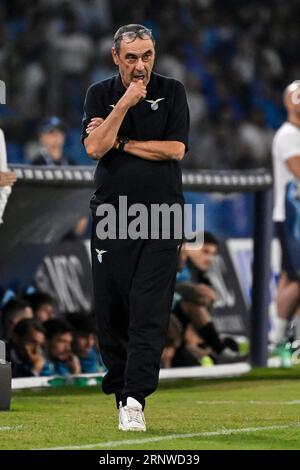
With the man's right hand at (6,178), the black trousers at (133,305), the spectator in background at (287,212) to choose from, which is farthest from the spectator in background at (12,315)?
the black trousers at (133,305)

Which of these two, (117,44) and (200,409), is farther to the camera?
(200,409)

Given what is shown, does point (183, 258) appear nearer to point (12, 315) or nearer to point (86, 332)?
point (86, 332)

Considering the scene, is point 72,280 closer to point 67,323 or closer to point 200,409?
point 67,323

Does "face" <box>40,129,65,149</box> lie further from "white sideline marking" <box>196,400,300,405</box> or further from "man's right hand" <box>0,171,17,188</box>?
"white sideline marking" <box>196,400,300,405</box>

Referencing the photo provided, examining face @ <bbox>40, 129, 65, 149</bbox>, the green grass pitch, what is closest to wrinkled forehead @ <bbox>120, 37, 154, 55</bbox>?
the green grass pitch

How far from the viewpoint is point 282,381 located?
11039 mm

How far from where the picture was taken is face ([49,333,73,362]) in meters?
10.7

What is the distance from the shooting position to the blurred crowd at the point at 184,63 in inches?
786

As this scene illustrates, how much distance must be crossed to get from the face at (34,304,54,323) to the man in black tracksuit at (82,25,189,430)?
3693 millimetres

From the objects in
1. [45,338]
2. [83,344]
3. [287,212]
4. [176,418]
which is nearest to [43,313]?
[45,338]

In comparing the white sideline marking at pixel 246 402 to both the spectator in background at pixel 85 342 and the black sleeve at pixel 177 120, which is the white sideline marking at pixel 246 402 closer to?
the spectator in background at pixel 85 342

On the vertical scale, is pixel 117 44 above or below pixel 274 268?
above

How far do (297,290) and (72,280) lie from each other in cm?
240

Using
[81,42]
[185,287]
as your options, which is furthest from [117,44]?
[81,42]
